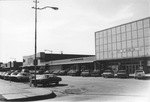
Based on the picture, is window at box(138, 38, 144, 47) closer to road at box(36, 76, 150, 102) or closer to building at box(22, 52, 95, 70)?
building at box(22, 52, 95, 70)

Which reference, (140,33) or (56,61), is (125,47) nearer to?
(140,33)

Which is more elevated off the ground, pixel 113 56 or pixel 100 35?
pixel 100 35

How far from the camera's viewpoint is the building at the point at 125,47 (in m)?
51.3

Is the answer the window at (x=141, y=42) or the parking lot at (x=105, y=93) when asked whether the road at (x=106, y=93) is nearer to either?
the parking lot at (x=105, y=93)

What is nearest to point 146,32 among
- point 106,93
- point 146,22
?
point 146,22

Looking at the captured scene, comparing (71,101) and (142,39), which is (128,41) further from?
(71,101)

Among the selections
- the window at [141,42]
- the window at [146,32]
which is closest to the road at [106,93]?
the window at [146,32]

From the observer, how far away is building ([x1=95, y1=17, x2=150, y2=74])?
2019 inches

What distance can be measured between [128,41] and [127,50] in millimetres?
2239

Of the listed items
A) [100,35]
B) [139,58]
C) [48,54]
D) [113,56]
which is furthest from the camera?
[48,54]

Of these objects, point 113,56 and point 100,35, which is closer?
point 113,56

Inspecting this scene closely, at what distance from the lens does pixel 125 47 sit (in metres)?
57.2

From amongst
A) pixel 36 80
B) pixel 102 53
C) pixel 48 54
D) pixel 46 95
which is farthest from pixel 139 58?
pixel 48 54

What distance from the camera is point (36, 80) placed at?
24984 millimetres
